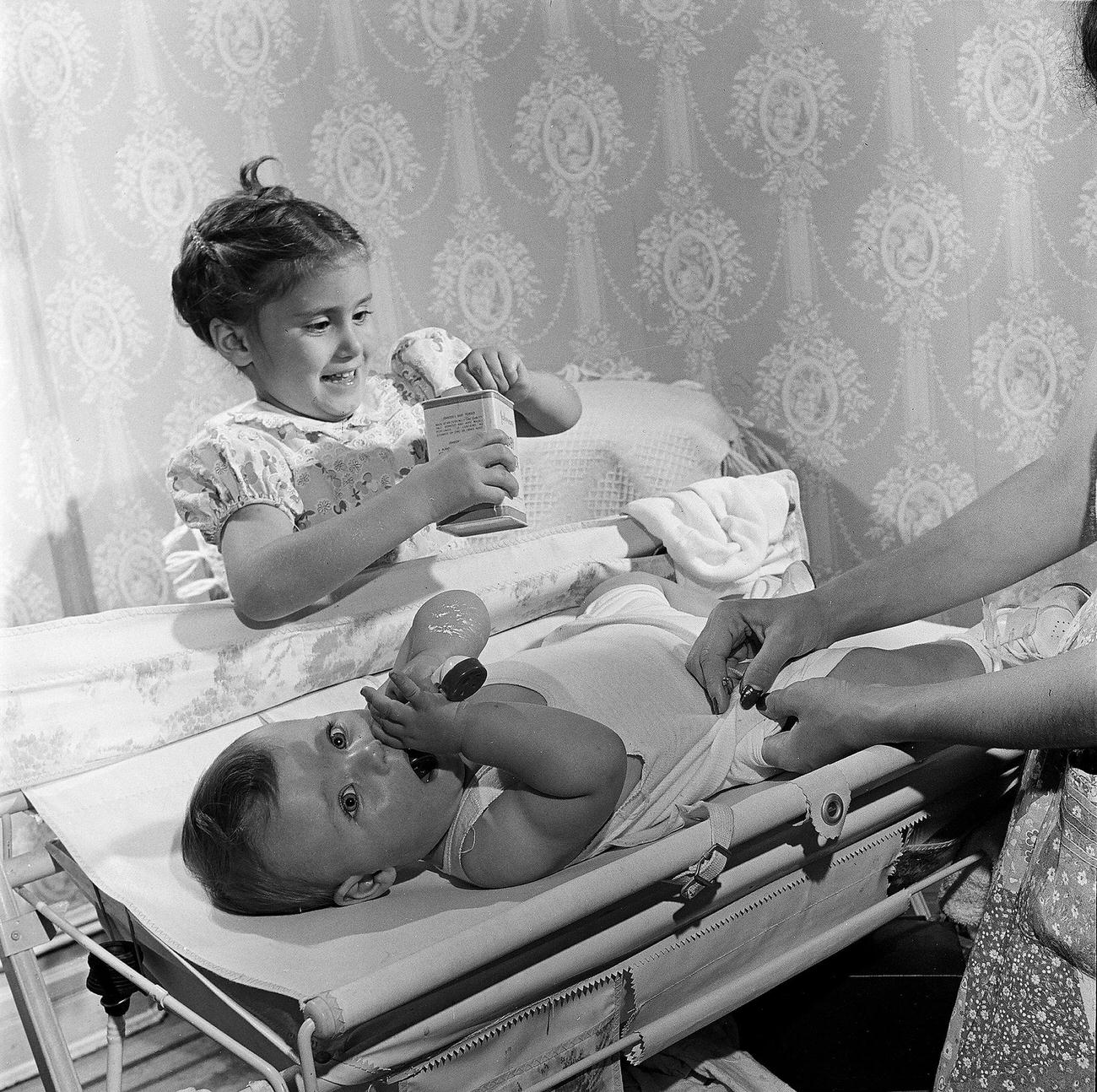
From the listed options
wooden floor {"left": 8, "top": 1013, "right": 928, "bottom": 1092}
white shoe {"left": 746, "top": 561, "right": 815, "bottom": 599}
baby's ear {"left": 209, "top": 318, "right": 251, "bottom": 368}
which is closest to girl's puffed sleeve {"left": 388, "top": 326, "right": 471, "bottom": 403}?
baby's ear {"left": 209, "top": 318, "right": 251, "bottom": 368}

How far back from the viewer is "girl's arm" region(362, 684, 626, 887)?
2.82ft

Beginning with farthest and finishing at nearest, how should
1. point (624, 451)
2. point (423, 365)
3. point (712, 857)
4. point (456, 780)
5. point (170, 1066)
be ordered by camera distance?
point (170, 1066) → point (624, 451) → point (423, 365) → point (456, 780) → point (712, 857)

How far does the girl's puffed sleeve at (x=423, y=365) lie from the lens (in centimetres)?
99

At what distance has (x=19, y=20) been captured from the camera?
91 centimetres

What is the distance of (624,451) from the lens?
114 cm

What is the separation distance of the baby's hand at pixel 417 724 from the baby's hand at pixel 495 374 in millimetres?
312

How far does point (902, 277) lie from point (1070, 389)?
189mm

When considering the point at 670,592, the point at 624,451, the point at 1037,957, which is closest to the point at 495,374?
the point at 624,451

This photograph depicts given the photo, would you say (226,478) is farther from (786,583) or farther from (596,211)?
(786,583)

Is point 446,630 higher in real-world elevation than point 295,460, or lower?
lower

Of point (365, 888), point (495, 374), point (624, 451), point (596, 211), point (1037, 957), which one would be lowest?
point (1037, 957)

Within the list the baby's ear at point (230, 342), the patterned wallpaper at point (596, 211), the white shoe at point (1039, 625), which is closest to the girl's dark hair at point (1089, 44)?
the patterned wallpaper at point (596, 211)

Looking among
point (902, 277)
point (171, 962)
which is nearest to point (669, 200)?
point (902, 277)

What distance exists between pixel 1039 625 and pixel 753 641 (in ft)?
0.85
